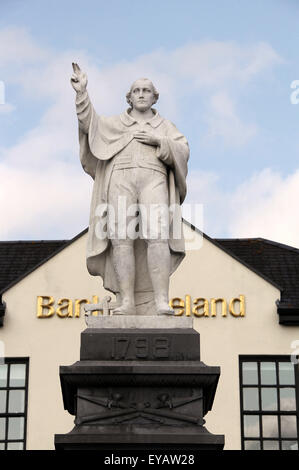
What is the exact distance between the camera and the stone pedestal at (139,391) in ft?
45.2

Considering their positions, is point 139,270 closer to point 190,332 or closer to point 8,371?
point 190,332

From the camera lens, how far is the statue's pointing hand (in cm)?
1568

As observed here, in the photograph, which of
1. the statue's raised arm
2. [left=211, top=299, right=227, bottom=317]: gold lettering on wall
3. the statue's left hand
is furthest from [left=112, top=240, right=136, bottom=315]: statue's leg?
[left=211, top=299, right=227, bottom=317]: gold lettering on wall

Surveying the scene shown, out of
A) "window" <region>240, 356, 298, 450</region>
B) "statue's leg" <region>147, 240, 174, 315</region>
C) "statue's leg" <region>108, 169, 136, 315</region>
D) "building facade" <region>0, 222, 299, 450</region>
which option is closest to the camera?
"statue's leg" <region>147, 240, 174, 315</region>

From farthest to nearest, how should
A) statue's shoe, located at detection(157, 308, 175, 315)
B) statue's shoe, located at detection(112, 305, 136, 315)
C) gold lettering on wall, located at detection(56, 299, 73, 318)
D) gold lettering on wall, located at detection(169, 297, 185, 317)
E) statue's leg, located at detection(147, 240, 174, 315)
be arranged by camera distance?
1. gold lettering on wall, located at detection(56, 299, 73, 318)
2. gold lettering on wall, located at detection(169, 297, 185, 317)
3. statue's leg, located at detection(147, 240, 174, 315)
4. statue's shoe, located at detection(112, 305, 136, 315)
5. statue's shoe, located at detection(157, 308, 175, 315)

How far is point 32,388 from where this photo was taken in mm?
28672

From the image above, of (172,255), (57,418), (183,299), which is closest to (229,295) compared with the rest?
(183,299)

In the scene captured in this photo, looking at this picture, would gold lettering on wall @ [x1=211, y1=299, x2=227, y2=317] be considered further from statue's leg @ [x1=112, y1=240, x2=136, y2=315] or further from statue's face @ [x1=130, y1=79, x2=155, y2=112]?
statue's leg @ [x1=112, y1=240, x2=136, y2=315]

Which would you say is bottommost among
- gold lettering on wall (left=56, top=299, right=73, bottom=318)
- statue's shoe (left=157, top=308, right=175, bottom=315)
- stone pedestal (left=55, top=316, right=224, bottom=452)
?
stone pedestal (left=55, top=316, right=224, bottom=452)

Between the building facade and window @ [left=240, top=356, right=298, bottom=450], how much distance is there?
0.02 m

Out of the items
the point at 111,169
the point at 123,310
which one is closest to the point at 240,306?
the point at 111,169

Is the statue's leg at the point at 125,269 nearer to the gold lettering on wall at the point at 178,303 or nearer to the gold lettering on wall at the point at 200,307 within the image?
the gold lettering on wall at the point at 178,303

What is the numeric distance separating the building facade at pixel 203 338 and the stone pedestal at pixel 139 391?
14024 mm
